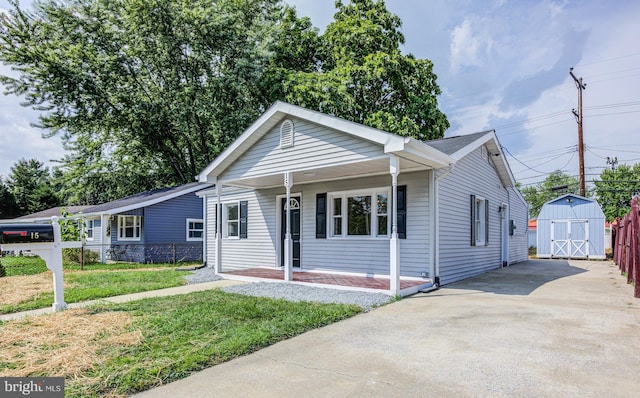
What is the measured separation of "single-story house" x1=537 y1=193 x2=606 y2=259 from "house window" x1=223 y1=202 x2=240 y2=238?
51.7 ft

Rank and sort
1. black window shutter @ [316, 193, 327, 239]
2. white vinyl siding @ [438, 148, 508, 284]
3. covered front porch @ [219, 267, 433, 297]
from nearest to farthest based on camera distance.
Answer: covered front porch @ [219, 267, 433, 297], white vinyl siding @ [438, 148, 508, 284], black window shutter @ [316, 193, 327, 239]

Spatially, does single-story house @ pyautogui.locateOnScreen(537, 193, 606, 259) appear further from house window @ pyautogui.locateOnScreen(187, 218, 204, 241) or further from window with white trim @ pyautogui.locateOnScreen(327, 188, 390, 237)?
house window @ pyautogui.locateOnScreen(187, 218, 204, 241)

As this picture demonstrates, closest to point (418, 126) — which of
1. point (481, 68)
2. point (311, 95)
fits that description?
point (481, 68)

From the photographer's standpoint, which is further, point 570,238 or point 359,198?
point 570,238

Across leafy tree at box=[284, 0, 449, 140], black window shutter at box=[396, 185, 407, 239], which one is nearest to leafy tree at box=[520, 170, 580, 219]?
leafy tree at box=[284, 0, 449, 140]

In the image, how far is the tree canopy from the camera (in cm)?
1836

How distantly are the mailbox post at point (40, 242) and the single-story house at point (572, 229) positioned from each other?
66.8 feet

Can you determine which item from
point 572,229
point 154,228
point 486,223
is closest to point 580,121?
point 572,229

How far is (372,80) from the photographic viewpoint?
19.2 meters

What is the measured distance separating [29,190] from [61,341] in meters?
37.7

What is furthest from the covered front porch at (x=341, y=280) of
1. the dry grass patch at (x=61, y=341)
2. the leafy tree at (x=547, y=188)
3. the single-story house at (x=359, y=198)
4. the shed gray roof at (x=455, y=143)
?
the leafy tree at (x=547, y=188)

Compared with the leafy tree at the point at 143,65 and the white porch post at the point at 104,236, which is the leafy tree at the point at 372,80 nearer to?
the leafy tree at the point at 143,65

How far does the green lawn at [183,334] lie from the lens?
3100mm

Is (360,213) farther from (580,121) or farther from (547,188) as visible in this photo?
(547,188)
